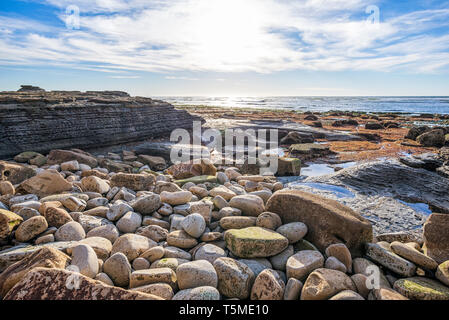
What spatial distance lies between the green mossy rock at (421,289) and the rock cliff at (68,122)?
1002cm

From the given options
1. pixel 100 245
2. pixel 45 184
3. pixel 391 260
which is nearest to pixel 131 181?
pixel 45 184

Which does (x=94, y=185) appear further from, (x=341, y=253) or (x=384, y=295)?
(x=384, y=295)

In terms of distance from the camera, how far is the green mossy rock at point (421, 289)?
2.27m

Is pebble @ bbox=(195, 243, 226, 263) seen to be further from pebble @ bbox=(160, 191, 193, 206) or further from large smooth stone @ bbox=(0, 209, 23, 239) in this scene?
large smooth stone @ bbox=(0, 209, 23, 239)

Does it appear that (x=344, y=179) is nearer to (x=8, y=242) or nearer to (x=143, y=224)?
(x=143, y=224)

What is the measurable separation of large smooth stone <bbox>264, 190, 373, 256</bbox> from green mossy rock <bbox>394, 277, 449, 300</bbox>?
0.62 m

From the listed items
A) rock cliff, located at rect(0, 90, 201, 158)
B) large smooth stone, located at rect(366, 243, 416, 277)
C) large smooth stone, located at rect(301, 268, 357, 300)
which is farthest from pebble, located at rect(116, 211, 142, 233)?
rock cliff, located at rect(0, 90, 201, 158)

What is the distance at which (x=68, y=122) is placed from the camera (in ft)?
31.4

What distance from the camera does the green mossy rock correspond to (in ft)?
7.43

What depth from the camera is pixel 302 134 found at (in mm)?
16016

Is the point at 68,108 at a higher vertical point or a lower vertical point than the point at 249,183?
higher
